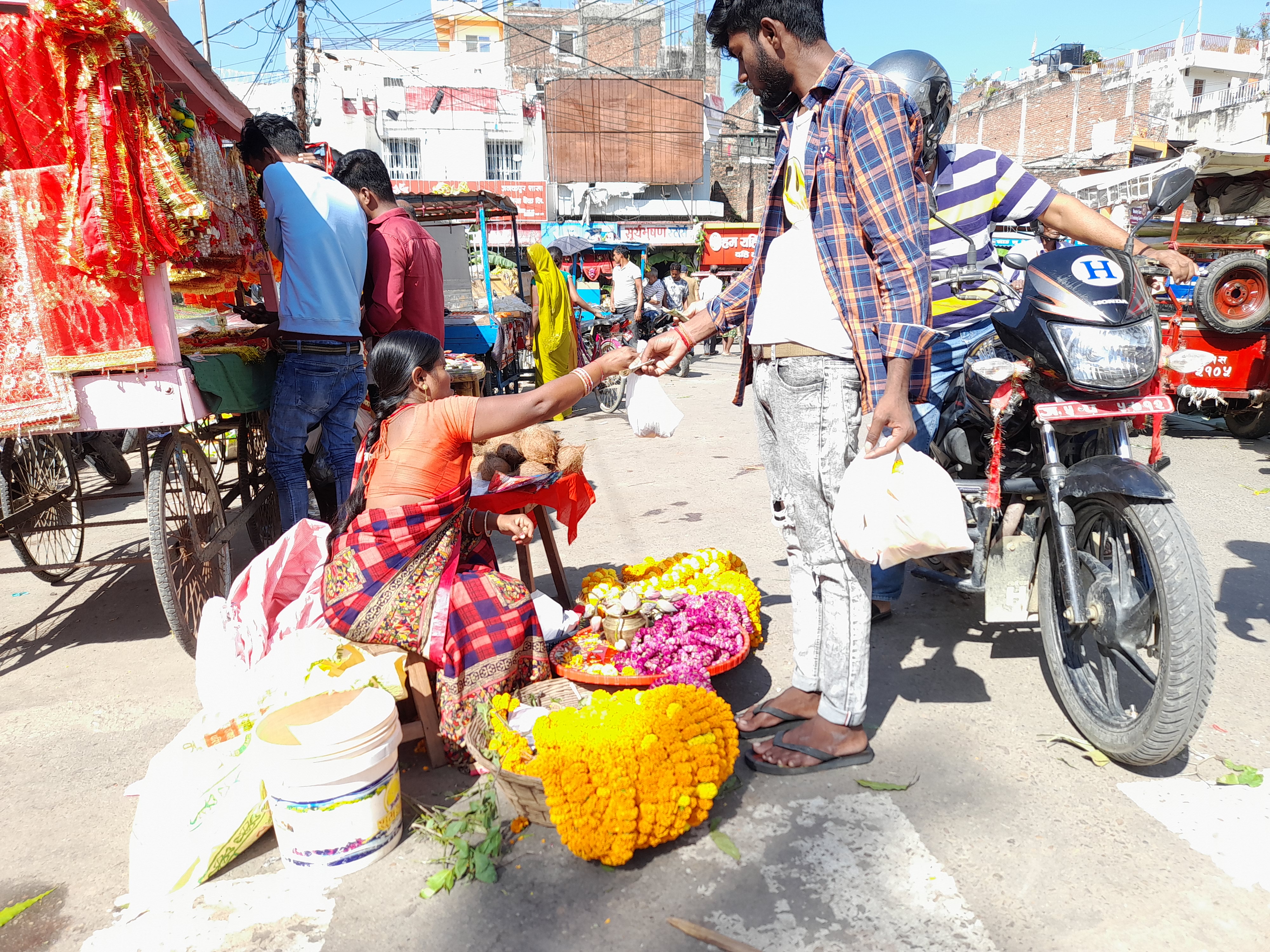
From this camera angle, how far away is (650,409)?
284 cm

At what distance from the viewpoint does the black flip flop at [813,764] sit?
2396mm

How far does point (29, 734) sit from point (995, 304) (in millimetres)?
3957

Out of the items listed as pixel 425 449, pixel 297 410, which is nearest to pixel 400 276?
pixel 297 410

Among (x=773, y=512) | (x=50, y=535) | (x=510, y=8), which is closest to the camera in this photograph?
(x=773, y=512)

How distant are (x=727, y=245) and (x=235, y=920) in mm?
27314

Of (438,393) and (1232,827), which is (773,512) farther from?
(1232,827)

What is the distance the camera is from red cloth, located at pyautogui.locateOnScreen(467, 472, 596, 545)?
10.1 ft

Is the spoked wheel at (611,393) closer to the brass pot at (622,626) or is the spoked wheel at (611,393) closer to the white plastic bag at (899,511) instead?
the brass pot at (622,626)

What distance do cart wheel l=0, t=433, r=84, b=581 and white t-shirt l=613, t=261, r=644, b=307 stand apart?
9.44 metres

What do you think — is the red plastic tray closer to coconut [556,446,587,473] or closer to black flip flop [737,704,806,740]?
black flip flop [737,704,806,740]

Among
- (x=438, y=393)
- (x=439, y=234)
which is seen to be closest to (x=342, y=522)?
(x=438, y=393)

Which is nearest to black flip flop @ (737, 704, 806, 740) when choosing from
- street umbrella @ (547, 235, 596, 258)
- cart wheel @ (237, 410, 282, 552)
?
cart wheel @ (237, 410, 282, 552)

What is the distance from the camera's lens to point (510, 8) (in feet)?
139

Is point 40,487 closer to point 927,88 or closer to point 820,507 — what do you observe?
point 820,507
